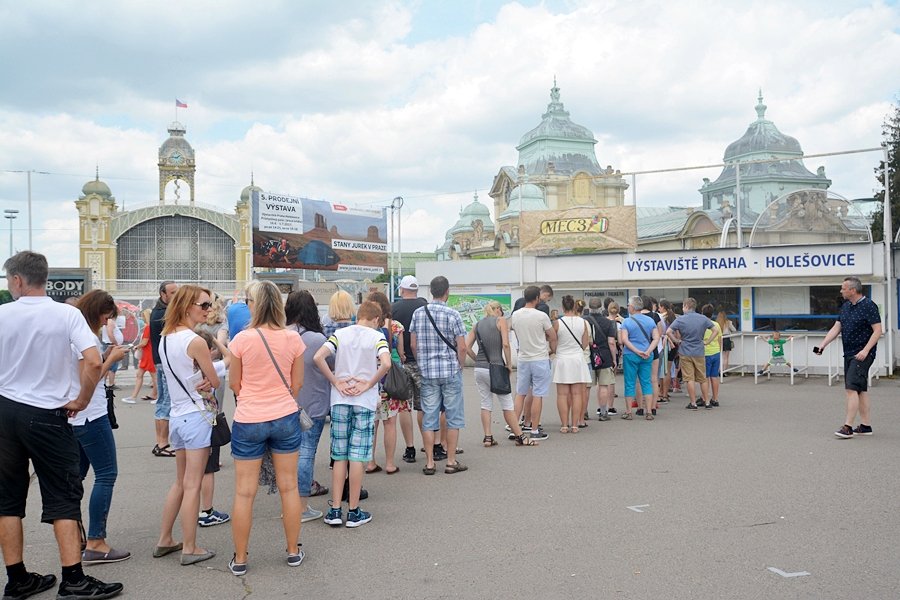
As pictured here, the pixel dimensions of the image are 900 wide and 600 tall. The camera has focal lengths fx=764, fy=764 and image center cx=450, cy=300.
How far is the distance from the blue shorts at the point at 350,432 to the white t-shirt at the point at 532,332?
3.77 m

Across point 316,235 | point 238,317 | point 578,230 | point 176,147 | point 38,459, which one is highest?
point 176,147

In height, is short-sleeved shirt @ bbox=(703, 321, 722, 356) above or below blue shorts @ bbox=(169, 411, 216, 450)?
above

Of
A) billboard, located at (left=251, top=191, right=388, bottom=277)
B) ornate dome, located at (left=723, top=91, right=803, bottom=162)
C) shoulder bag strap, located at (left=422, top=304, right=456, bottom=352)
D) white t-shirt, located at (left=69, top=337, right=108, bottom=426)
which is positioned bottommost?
white t-shirt, located at (left=69, top=337, right=108, bottom=426)

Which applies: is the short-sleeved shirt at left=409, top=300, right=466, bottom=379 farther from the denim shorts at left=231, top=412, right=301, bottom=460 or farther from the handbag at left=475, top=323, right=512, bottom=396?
the denim shorts at left=231, top=412, right=301, bottom=460

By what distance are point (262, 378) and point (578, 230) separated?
16.2 meters

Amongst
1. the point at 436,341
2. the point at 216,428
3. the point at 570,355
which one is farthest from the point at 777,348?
the point at 216,428

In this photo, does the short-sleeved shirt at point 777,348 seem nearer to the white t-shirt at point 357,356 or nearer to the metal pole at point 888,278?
the metal pole at point 888,278

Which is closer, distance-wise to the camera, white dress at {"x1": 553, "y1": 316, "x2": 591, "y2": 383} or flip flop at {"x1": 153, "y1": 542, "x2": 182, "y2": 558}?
flip flop at {"x1": 153, "y1": 542, "x2": 182, "y2": 558}

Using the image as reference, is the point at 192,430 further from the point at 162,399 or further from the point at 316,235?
the point at 316,235

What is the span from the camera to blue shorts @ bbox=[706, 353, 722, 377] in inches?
507

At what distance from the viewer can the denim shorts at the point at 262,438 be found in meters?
A: 4.96

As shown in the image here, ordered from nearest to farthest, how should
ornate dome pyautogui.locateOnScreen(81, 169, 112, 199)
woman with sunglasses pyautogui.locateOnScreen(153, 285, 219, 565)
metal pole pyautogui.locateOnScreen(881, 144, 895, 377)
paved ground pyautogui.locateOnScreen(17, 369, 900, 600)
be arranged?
paved ground pyautogui.locateOnScreen(17, 369, 900, 600) < woman with sunglasses pyautogui.locateOnScreen(153, 285, 219, 565) < metal pole pyautogui.locateOnScreen(881, 144, 895, 377) < ornate dome pyautogui.locateOnScreen(81, 169, 112, 199)

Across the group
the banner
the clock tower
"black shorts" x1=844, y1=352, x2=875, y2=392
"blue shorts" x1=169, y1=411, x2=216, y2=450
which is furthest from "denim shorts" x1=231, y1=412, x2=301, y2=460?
the clock tower

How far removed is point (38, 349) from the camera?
→ 178 inches
